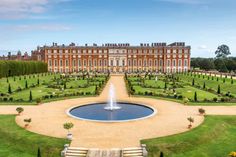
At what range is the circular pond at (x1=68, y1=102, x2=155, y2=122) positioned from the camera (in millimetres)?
24203

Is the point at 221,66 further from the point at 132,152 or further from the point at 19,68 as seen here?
the point at 132,152

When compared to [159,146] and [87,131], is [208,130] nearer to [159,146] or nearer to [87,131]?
[159,146]

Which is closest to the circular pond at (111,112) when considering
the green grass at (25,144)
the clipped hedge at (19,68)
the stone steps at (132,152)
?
the green grass at (25,144)

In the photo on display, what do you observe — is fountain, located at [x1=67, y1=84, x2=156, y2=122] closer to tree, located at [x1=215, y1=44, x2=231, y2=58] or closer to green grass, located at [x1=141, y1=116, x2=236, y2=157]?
green grass, located at [x1=141, y1=116, x2=236, y2=157]

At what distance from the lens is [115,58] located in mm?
97625

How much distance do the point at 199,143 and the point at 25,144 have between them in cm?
1147

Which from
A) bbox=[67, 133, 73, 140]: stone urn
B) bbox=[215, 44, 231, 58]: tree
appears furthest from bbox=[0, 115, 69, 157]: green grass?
bbox=[215, 44, 231, 58]: tree

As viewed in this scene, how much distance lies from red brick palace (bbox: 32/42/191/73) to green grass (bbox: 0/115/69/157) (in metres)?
77.9

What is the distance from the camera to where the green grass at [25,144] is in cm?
1681

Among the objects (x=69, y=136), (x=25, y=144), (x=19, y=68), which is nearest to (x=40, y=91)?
(x=25, y=144)

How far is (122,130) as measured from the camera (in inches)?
777

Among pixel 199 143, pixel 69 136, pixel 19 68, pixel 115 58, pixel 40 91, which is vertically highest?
pixel 115 58

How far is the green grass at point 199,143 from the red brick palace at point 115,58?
7633cm

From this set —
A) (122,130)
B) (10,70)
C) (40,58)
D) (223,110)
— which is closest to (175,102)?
(223,110)
